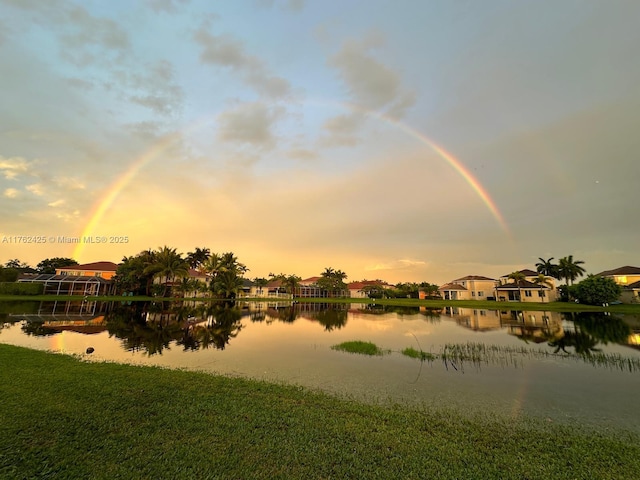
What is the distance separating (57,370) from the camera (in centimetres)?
1030

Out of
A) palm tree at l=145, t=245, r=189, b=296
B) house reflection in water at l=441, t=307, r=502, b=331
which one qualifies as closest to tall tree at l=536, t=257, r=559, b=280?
house reflection in water at l=441, t=307, r=502, b=331

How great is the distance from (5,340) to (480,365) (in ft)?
82.5

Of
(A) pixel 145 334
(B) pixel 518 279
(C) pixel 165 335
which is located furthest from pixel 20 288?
(B) pixel 518 279

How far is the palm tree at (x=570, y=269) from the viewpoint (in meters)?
74.1

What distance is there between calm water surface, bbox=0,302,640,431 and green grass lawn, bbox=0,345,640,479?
176 centimetres

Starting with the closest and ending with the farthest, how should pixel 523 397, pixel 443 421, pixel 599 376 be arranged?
pixel 443 421 → pixel 523 397 → pixel 599 376

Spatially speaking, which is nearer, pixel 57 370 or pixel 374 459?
pixel 374 459

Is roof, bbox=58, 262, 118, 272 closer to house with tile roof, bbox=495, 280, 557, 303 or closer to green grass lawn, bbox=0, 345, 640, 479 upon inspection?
green grass lawn, bbox=0, 345, 640, 479

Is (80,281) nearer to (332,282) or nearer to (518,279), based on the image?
(332,282)

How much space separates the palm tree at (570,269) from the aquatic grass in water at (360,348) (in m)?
79.9

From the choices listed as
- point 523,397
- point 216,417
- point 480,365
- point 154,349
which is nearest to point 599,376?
point 480,365

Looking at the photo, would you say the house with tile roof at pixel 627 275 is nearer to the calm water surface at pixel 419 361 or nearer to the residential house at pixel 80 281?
the calm water surface at pixel 419 361

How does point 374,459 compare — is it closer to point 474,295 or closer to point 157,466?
point 157,466

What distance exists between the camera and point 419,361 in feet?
50.2
